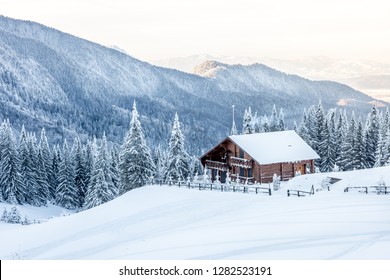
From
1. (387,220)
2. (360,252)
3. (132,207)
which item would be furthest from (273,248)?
(132,207)

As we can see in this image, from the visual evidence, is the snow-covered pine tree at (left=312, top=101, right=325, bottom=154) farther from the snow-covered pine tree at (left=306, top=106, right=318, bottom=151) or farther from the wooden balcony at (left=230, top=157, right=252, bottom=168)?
the wooden balcony at (left=230, top=157, right=252, bottom=168)

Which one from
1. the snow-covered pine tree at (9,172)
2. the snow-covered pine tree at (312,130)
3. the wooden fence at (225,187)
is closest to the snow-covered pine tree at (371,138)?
the snow-covered pine tree at (312,130)

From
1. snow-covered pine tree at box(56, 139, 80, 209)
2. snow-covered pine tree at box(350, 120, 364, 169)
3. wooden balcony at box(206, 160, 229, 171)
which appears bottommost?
snow-covered pine tree at box(56, 139, 80, 209)

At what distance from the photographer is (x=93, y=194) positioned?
6178 cm

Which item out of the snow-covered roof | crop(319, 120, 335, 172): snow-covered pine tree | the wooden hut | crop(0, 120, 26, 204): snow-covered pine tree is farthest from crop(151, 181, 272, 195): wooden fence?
crop(0, 120, 26, 204): snow-covered pine tree

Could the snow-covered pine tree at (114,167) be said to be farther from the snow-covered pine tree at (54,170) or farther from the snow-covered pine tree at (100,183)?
the snow-covered pine tree at (54,170)

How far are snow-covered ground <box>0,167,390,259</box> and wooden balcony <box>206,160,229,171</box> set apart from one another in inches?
421

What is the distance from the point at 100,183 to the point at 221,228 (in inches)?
1608

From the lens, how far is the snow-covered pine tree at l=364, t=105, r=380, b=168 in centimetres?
6638

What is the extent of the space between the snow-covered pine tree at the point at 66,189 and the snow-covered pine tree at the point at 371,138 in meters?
43.0

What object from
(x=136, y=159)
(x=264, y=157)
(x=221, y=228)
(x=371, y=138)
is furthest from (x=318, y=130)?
(x=221, y=228)

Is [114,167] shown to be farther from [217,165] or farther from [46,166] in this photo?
[217,165]
